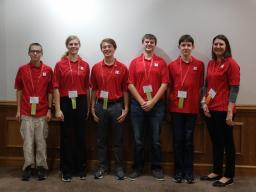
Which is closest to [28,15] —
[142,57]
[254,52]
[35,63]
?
[35,63]

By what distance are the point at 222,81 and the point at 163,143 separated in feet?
3.40

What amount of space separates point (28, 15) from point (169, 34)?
1.68 m

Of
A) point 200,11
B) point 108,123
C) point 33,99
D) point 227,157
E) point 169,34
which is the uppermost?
point 200,11

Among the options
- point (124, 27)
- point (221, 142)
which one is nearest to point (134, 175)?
point (221, 142)

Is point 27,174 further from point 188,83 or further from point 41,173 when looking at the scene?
point 188,83

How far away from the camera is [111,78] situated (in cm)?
367

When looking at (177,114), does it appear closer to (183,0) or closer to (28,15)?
(183,0)

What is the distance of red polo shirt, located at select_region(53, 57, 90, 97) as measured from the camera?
11.9ft

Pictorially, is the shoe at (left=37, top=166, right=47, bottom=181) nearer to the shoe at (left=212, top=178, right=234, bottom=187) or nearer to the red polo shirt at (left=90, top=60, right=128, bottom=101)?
the red polo shirt at (left=90, top=60, right=128, bottom=101)

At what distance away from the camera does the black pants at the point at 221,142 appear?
3.49 metres

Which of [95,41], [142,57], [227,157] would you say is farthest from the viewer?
[95,41]

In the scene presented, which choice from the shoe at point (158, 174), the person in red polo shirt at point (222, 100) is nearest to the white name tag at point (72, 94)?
the shoe at point (158, 174)

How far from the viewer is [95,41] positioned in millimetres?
4008

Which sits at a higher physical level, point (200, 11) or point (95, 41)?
point (200, 11)
